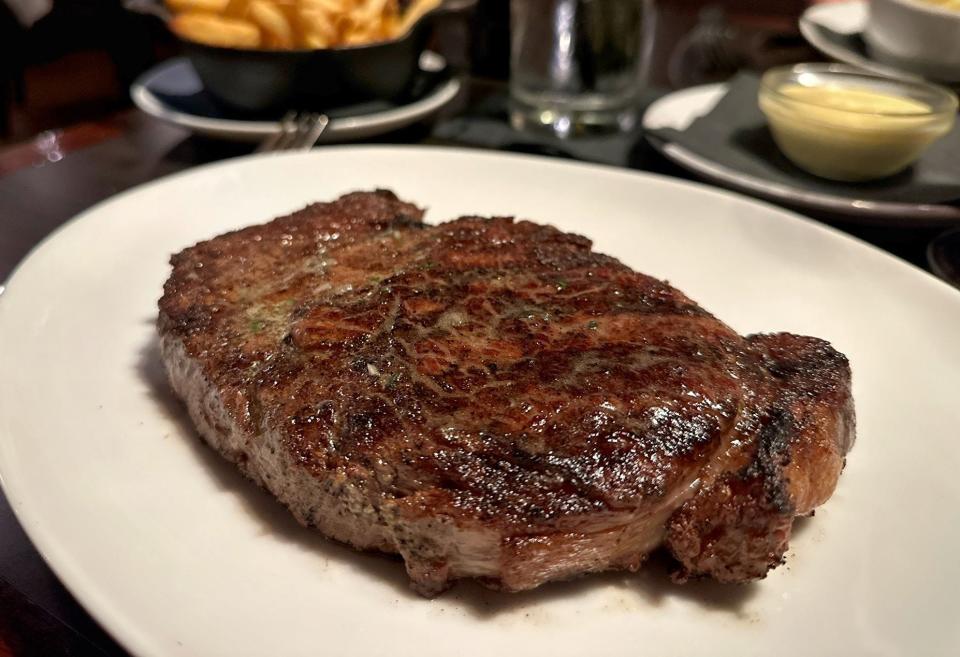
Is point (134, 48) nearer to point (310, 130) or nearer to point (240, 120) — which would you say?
point (240, 120)

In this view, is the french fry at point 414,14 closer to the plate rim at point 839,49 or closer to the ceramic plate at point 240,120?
the ceramic plate at point 240,120

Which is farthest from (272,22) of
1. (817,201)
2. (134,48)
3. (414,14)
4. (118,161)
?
(134,48)

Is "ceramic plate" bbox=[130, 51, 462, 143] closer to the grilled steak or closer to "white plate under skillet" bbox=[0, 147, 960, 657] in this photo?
"white plate under skillet" bbox=[0, 147, 960, 657]

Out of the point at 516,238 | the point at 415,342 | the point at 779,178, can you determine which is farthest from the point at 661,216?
the point at 415,342

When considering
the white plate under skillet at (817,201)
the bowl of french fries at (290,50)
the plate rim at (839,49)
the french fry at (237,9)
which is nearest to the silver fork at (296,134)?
the bowl of french fries at (290,50)

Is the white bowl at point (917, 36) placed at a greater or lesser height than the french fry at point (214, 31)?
lesser

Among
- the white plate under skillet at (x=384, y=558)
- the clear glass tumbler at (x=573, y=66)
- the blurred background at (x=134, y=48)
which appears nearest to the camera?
the white plate under skillet at (x=384, y=558)

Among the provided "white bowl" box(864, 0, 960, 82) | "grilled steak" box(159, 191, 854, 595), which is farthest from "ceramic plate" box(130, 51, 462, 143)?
"white bowl" box(864, 0, 960, 82)
